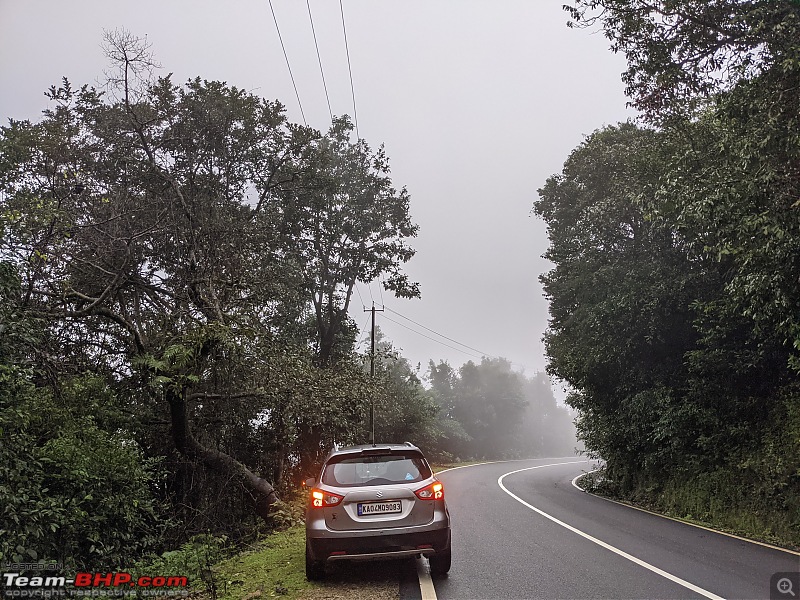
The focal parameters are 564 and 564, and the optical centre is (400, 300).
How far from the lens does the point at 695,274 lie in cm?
1420

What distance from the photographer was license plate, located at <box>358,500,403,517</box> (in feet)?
21.5

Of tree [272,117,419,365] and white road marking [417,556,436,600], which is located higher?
tree [272,117,419,365]

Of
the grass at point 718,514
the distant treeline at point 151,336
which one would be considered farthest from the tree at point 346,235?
the grass at point 718,514

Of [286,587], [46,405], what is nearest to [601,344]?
[286,587]

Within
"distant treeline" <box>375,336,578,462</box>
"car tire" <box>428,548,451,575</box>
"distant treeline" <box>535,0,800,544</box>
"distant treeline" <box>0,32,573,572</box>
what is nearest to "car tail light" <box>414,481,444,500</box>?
"car tire" <box>428,548,451,575</box>

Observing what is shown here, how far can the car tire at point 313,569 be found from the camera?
670 centimetres

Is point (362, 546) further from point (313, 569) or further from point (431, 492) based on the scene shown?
point (431, 492)

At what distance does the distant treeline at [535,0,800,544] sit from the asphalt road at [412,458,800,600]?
7.76 feet

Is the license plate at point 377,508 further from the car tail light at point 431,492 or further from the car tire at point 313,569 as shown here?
the car tire at point 313,569

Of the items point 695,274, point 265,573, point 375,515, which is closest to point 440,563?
point 375,515

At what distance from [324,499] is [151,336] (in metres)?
7.76

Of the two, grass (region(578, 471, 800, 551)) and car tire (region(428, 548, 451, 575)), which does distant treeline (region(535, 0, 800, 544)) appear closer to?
grass (region(578, 471, 800, 551))

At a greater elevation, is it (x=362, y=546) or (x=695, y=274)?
(x=695, y=274)

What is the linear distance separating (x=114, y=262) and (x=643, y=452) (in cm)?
1612
